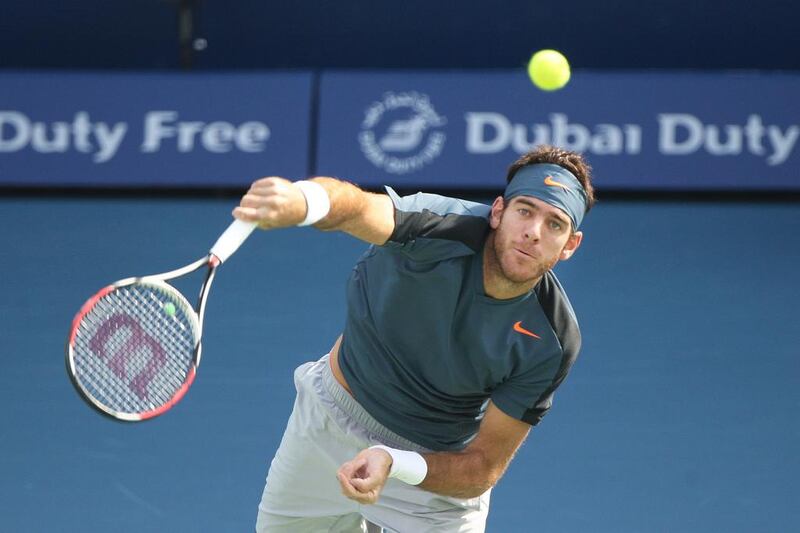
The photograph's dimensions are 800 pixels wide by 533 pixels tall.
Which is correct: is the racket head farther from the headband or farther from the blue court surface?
the blue court surface

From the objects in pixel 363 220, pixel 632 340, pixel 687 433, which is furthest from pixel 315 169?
pixel 363 220

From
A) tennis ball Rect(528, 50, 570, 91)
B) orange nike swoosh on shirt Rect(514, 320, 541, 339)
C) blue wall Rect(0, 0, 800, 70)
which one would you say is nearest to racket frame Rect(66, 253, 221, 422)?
orange nike swoosh on shirt Rect(514, 320, 541, 339)

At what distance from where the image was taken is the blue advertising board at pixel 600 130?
353 inches

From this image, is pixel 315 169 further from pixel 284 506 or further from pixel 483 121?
pixel 284 506

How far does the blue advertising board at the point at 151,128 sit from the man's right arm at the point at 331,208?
16.9ft

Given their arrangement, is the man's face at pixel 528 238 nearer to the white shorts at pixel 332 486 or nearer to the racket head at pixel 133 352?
the white shorts at pixel 332 486

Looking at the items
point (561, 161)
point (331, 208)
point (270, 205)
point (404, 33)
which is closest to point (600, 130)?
point (404, 33)

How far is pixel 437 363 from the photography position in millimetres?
4516

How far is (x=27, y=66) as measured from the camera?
10.5 metres

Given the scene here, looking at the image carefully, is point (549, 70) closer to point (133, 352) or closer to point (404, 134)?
point (404, 134)

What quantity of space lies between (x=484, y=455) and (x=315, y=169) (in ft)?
15.7

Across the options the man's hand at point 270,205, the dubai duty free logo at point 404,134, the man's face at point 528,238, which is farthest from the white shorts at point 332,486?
the dubai duty free logo at point 404,134

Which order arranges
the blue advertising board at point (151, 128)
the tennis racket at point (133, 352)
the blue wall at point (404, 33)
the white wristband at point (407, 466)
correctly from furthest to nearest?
the blue wall at point (404, 33)
the blue advertising board at point (151, 128)
the white wristband at point (407, 466)
the tennis racket at point (133, 352)

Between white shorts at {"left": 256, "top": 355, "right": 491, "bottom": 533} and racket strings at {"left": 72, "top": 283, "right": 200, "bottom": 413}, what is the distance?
692 mm
